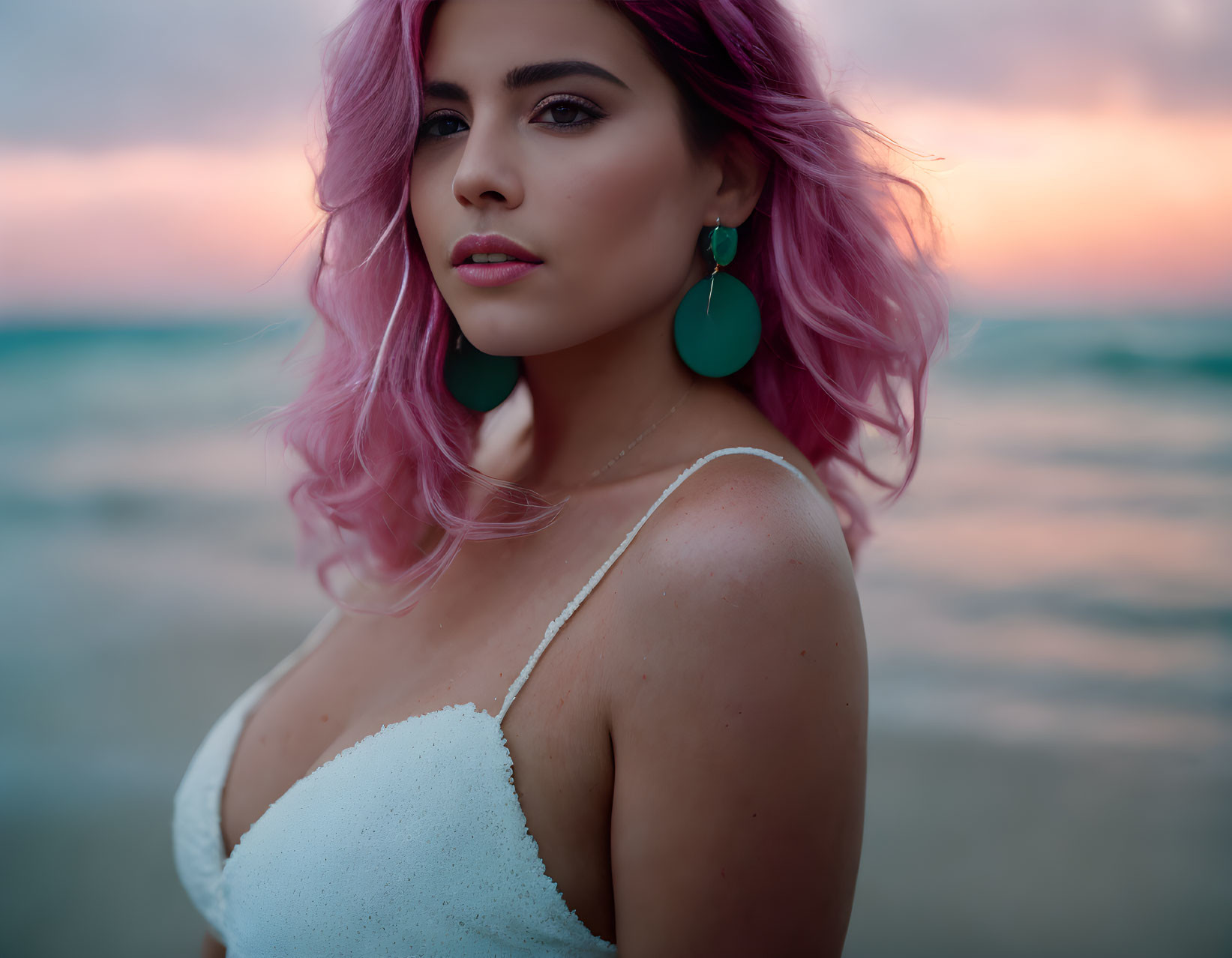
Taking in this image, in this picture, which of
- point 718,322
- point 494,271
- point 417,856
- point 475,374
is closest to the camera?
point 417,856

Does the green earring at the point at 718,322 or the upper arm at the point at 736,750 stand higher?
the green earring at the point at 718,322

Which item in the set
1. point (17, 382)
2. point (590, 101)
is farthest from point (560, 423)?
point (17, 382)

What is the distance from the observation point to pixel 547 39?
1.23 m

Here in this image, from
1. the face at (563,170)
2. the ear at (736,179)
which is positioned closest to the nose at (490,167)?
the face at (563,170)

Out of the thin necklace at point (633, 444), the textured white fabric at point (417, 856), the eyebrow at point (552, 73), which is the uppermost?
the eyebrow at point (552, 73)

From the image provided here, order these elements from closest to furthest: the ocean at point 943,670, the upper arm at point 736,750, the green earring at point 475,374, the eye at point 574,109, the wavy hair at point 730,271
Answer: the upper arm at point 736,750
the eye at point 574,109
the wavy hair at point 730,271
the green earring at point 475,374
the ocean at point 943,670

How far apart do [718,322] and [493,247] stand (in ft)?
1.20

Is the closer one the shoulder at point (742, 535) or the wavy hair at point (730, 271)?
the shoulder at point (742, 535)

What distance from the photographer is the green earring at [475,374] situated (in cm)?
165

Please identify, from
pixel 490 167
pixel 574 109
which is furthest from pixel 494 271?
pixel 574 109

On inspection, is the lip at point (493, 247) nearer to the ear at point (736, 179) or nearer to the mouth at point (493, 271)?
the mouth at point (493, 271)

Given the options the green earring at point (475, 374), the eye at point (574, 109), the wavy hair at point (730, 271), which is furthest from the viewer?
the green earring at point (475, 374)

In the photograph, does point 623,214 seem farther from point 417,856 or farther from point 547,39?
point 417,856

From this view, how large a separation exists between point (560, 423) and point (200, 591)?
5.63 meters
